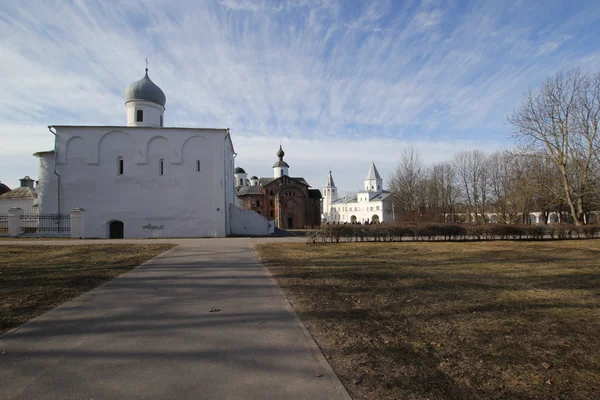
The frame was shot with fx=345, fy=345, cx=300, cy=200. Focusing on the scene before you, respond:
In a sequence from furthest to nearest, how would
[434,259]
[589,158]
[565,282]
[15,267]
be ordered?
[589,158] → [434,259] → [15,267] → [565,282]

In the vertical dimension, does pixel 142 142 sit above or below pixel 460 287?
above

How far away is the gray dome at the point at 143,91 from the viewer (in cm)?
3334

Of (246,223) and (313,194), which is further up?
(313,194)

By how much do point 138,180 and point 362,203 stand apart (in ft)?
260

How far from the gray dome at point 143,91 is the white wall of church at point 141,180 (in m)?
5.06

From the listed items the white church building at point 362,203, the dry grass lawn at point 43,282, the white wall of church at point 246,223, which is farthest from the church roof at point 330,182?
the dry grass lawn at point 43,282

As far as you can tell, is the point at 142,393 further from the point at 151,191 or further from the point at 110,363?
the point at 151,191

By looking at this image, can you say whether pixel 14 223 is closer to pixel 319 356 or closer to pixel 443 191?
pixel 319 356

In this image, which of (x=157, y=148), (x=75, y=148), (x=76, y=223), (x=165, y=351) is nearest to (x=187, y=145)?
(x=157, y=148)

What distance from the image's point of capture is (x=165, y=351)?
12.7 ft

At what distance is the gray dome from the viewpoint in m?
33.3

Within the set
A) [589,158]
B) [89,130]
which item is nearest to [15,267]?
[89,130]

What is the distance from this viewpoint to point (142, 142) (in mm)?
30234

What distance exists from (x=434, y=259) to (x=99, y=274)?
10692mm
